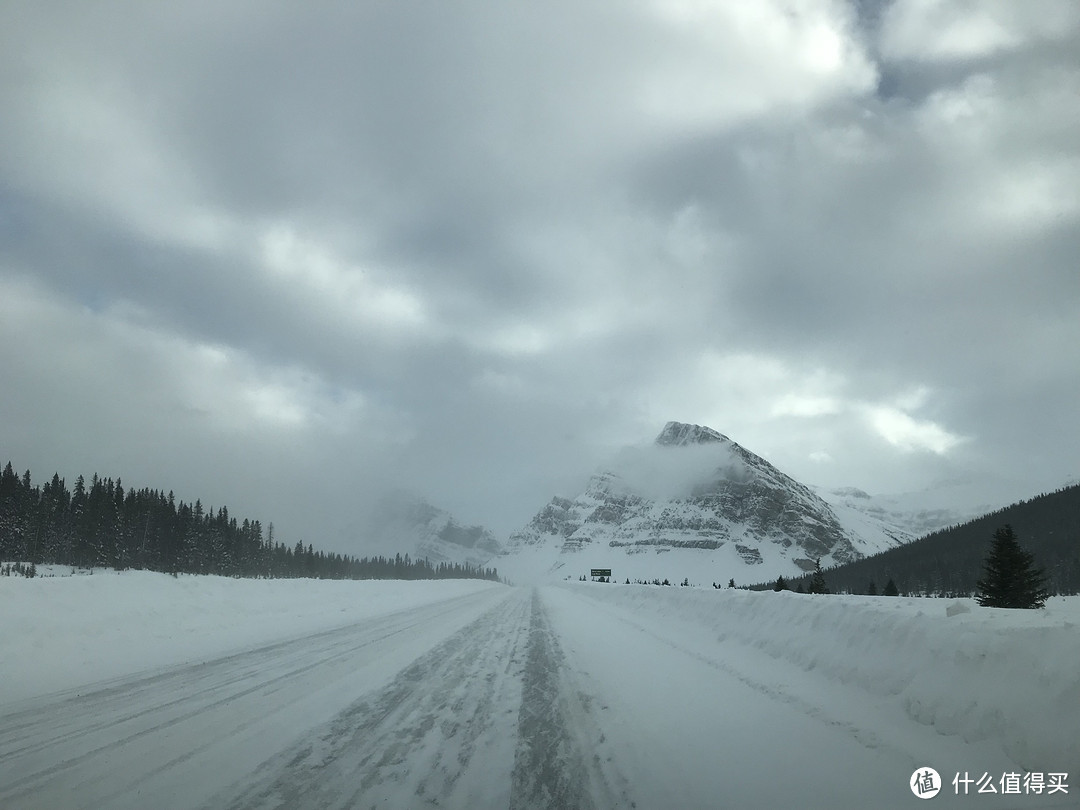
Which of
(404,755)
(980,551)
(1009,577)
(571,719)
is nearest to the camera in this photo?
(404,755)

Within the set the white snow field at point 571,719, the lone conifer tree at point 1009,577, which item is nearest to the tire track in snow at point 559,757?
the white snow field at point 571,719

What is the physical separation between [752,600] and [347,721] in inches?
439

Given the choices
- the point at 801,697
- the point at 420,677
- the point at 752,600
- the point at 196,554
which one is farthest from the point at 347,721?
the point at 196,554

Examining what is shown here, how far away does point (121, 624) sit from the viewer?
14.6 m

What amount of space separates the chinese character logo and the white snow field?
7cm

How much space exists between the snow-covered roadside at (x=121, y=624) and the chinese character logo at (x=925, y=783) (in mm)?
10820

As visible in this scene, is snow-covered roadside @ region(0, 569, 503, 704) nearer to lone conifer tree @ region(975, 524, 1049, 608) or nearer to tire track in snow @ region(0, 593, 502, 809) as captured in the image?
tire track in snow @ region(0, 593, 502, 809)

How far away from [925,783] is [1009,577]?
85.4 feet

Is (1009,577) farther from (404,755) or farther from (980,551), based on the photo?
(980,551)

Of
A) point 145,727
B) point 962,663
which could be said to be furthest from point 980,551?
point 145,727

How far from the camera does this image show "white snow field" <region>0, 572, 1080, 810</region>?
4.76m

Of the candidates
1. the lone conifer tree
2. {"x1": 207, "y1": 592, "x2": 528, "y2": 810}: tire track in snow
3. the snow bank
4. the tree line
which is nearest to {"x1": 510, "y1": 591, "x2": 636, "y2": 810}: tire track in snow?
{"x1": 207, "y1": 592, "x2": 528, "y2": 810}: tire track in snow

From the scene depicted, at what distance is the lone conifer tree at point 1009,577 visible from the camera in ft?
76.6

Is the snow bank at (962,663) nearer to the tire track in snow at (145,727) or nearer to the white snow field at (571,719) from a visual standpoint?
the white snow field at (571,719)
